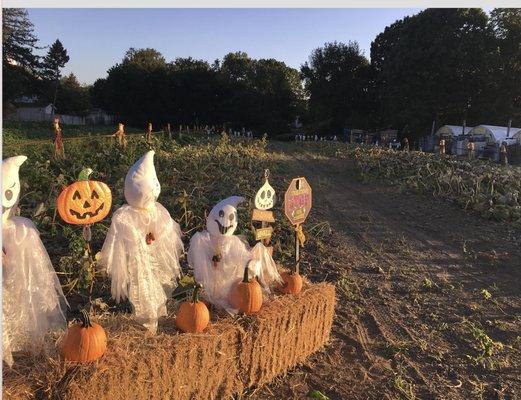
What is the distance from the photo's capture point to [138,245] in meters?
3.25

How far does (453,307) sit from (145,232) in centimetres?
367

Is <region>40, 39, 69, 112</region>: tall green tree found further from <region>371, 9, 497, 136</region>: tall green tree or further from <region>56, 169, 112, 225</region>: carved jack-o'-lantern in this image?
<region>56, 169, 112, 225</region>: carved jack-o'-lantern

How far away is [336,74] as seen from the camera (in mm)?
38250

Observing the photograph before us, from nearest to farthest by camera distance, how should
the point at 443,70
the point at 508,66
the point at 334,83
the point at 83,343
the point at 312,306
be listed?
the point at 83,343 < the point at 312,306 < the point at 508,66 < the point at 443,70 < the point at 334,83

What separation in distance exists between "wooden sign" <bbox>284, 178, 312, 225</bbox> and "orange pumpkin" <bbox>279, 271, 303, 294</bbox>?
0.44 meters

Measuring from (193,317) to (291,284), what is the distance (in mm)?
1054

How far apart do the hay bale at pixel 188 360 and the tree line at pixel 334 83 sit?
2460 centimetres

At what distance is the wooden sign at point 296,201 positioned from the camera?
390cm

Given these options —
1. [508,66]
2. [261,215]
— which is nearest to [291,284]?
[261,215]

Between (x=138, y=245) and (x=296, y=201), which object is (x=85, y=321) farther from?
(x=296, y=201)

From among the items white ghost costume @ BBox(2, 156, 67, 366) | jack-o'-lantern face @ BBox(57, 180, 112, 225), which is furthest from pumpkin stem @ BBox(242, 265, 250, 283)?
white ghost costume @ BBox(2, 156, 67, 366)

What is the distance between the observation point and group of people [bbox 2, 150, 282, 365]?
2664mm

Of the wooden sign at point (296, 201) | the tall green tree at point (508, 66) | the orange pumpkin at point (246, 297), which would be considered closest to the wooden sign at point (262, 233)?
the wooden sign at point (296, 201)

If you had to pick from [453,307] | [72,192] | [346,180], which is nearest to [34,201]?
[72,192]
